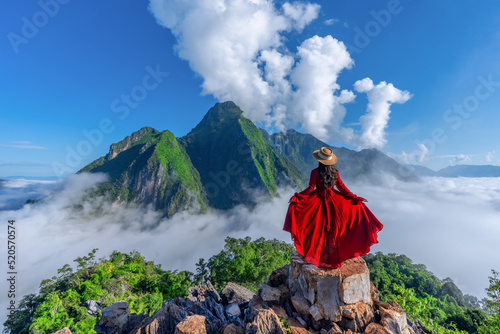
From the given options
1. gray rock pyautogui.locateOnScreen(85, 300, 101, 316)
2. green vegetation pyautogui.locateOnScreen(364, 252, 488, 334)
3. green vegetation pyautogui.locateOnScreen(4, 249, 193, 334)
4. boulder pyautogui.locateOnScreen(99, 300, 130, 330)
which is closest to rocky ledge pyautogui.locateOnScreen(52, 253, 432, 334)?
boulder pyautogui.locateOnScreen(99, 300, 130, 330)

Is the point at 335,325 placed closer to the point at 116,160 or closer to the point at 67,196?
the point at 67,196

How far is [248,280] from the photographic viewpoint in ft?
80.2

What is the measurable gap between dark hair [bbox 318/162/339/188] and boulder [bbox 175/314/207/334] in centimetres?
488

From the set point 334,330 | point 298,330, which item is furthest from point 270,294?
point 334,330

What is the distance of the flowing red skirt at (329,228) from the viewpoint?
18.2ft

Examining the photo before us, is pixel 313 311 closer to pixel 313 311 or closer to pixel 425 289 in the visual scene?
pixel 313 311

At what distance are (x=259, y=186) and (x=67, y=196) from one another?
419ft

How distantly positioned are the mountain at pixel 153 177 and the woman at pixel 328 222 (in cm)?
14244

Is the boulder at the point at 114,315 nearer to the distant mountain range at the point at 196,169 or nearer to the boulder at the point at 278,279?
the boulder at the point at 278,279

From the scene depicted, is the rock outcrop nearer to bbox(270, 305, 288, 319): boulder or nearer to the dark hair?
bbox(270, 305, 288, 319): boulder

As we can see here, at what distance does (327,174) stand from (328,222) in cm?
140

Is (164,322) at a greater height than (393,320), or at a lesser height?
lesser

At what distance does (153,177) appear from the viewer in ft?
438

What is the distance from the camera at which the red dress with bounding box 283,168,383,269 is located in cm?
554
